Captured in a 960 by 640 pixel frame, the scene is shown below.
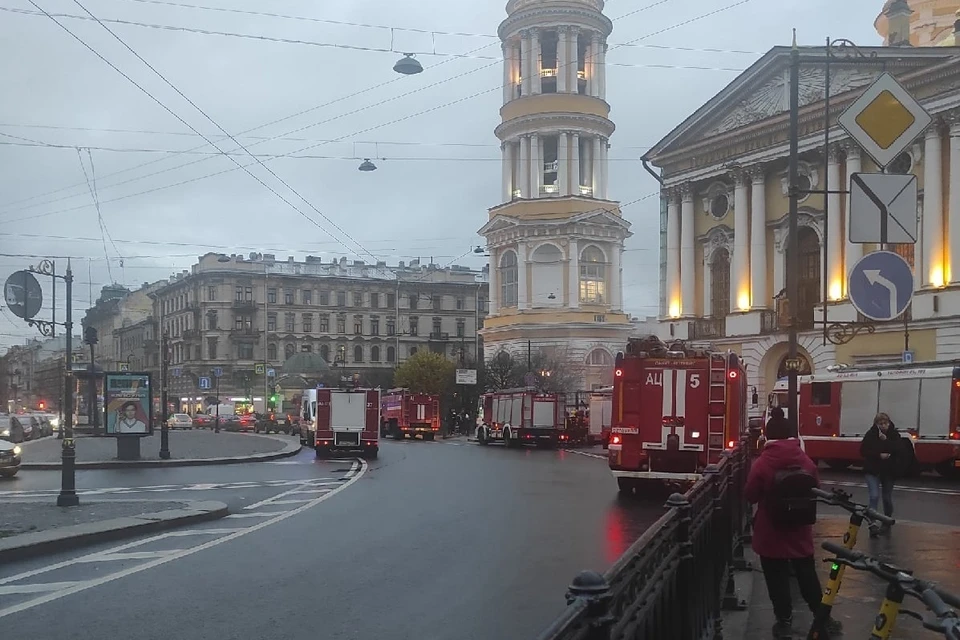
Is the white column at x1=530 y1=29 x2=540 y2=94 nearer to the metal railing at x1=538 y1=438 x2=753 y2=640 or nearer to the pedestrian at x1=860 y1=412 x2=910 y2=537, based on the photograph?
the pedestrian at x1=860 y1=412 x2=910 y2=537

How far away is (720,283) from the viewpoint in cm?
5459

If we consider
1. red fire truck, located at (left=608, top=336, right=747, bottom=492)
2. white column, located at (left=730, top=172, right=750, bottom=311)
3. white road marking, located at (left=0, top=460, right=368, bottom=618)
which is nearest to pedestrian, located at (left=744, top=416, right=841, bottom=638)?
white road marking, located at (left=0, top=460, right=368, bottom=618)

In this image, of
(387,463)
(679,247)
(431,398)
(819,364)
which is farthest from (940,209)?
(431,398)

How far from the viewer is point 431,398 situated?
63281mm

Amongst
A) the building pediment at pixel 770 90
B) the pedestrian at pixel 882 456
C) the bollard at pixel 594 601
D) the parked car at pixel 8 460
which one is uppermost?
the building pediment at pixel 770 90

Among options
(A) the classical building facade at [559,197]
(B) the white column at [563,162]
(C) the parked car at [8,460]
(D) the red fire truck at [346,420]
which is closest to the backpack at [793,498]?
(C) the parked car at [8,460]

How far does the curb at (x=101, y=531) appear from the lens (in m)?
13.4

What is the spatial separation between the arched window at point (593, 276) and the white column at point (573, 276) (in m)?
0.86

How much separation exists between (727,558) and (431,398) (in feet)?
175

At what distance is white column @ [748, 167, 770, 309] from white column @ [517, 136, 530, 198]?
3089 cm

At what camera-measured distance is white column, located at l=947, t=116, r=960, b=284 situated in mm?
40844

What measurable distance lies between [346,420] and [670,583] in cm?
3405

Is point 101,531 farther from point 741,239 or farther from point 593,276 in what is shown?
point 593,276

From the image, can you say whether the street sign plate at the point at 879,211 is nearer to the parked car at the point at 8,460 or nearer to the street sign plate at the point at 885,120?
the street sign plate at the point at 885,120
